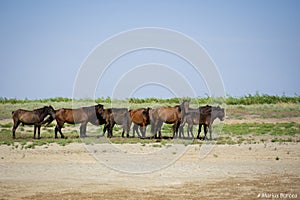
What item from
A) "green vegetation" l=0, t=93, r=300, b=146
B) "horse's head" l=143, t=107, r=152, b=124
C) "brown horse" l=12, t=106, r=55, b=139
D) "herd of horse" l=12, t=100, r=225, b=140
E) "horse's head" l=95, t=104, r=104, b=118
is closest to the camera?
"green vegetation" l=0, t=93, r=300, b=146

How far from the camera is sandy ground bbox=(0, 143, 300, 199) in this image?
11.7 metres

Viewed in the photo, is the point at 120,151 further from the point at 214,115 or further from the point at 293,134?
the point at 293,134

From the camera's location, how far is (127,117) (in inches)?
1041

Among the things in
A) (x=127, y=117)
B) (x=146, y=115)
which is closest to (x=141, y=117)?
(x=146, y=115)

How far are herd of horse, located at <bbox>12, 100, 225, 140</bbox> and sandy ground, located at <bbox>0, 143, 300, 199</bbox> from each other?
3990 millimetres

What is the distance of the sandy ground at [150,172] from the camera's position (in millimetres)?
11672

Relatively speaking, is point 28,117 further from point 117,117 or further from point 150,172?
point 150,172

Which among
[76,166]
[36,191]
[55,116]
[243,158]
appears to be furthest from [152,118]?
[36,191]

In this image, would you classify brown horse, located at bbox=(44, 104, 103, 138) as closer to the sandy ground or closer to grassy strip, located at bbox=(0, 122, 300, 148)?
grassy strip, located at bbox=(0, 122, 300, 148)

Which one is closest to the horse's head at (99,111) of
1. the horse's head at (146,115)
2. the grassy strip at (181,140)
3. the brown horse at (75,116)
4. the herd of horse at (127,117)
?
the herd of horse at (127,117)

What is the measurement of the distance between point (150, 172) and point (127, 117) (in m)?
11.7

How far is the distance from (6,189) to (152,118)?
14301 millimetres

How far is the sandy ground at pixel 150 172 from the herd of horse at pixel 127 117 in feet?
13.1

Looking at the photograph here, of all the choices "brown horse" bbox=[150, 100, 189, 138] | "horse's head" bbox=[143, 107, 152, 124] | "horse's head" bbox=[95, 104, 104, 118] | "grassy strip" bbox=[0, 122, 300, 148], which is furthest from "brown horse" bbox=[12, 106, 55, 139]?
"brown horse" bbox=[150, 100, 189, 138]
